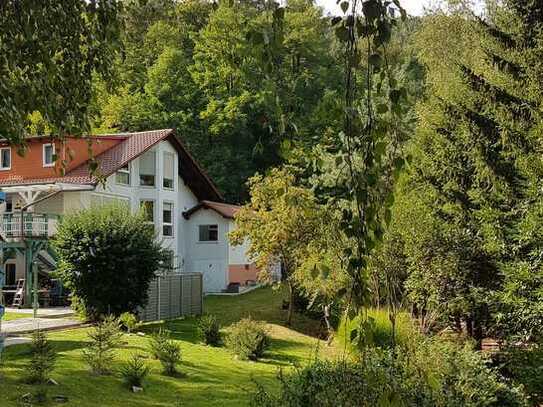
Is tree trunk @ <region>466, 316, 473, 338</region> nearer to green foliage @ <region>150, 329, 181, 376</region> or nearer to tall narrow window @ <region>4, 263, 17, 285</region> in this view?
green foliage @ <region>150, 329, 181, 376</region>

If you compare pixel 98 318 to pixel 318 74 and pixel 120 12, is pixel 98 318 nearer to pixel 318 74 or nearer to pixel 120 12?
pixel 120 12

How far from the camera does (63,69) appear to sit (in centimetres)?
581

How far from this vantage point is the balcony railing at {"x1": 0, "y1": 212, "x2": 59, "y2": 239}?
28.3m

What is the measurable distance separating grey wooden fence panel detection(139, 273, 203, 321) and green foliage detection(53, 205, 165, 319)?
5.73 feet

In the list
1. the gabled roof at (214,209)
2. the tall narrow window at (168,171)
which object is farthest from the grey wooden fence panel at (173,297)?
the gabled roof at (214,209)

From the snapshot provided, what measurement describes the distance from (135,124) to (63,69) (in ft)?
142

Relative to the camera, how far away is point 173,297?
2644 cm

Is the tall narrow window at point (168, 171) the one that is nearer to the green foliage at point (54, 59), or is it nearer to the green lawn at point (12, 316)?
the green lawn at point (12, 316)

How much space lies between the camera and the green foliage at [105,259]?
21625mm

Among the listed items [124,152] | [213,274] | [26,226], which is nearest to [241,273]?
[213,274]

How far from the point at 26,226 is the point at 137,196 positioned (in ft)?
22.4

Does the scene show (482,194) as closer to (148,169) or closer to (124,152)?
(124,152)

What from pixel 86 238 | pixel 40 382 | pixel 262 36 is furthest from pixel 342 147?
pixel 86 238

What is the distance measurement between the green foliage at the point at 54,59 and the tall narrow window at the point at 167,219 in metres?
29.8
